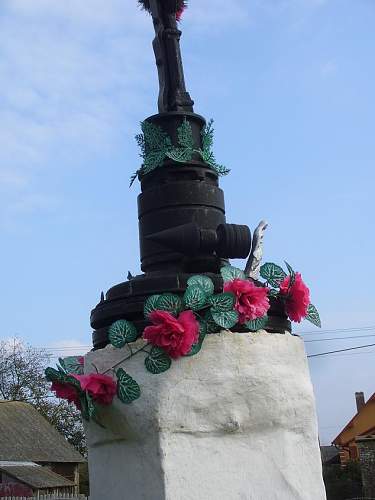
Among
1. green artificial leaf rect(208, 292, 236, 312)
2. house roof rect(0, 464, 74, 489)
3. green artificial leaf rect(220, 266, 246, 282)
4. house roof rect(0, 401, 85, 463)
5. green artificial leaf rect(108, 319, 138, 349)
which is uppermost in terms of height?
house roof rect(0, 401, 85, 463)

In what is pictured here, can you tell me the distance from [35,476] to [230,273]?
69.2 ft

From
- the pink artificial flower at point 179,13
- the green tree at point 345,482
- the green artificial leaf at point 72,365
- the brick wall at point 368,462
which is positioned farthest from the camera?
the green tree at point 345,482

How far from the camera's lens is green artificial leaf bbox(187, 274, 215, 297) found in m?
3.68

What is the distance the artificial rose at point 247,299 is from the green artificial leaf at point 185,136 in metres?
1.00

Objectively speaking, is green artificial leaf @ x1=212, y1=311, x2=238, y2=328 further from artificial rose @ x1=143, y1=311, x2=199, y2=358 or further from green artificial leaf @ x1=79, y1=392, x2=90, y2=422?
green artificial leaf @ x1=79, y1=392, x2=90, y2=422

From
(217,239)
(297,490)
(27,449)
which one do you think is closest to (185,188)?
(217,239)

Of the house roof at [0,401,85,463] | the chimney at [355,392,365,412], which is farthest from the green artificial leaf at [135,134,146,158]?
the chimney at [355,392,365,412]

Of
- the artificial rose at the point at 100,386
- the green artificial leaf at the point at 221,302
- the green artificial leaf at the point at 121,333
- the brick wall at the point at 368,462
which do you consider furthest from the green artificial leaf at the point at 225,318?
the brick wall at the point at 368,462

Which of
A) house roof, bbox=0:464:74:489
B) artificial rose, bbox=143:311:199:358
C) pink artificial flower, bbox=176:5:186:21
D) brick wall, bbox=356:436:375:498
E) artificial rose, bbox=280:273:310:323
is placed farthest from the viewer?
house roof, bbox=0:464:74:489

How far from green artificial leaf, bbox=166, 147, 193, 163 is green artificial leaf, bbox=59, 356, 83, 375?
1.34 m

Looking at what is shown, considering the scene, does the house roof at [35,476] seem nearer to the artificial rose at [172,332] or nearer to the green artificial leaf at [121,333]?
the green artificial leaf at [121,333]

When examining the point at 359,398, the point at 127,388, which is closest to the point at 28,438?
the point at 359,398

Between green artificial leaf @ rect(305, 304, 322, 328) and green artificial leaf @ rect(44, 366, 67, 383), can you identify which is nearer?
green artificial leaf @ rect(44, 366, 67, 383)

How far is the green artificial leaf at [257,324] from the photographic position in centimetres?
374
